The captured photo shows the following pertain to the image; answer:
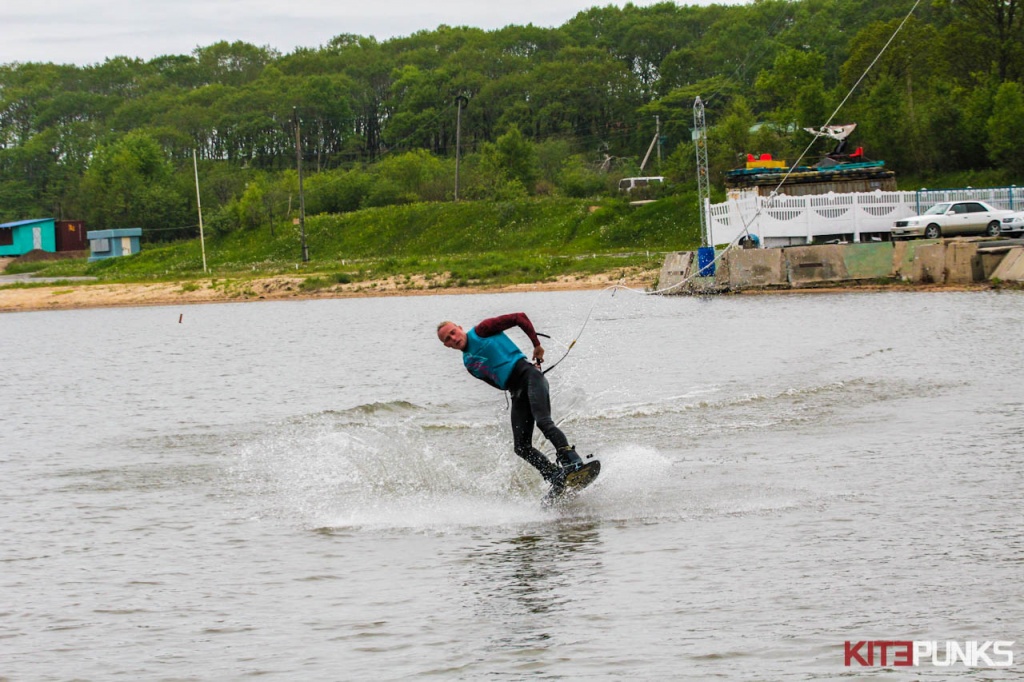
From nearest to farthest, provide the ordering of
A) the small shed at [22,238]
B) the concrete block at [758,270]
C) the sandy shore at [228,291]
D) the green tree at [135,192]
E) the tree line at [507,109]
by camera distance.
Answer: the concrete block at [758,270] → the sandy shore at [228,291] → the tree line at [507,109] → the small shed at [22,238] → the green tree at [135,192]

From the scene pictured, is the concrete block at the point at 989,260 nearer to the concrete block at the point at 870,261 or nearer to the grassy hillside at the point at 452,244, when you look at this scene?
the concrete block at the point at 870,261

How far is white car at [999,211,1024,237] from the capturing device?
3953 centimetres

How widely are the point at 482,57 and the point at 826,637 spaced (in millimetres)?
136217

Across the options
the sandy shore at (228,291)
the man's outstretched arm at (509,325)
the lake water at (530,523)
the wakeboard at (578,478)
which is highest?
the man's outstretched arm at (509,325)

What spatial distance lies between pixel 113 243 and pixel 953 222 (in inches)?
2657

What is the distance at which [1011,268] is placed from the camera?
3375cm

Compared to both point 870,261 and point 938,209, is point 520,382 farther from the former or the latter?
point 938,209

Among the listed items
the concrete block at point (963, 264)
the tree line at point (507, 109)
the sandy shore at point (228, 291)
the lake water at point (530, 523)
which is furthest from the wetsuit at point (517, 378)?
the tree line at point (507, 109)

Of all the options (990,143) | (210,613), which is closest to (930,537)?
(210,613)

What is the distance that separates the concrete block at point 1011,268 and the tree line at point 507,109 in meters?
17.4

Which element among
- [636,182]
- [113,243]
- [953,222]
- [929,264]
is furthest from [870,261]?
[113,243]

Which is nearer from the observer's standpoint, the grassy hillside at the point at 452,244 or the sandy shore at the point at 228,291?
the sandy shore at the point at 228,291

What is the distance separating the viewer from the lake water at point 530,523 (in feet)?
24.7

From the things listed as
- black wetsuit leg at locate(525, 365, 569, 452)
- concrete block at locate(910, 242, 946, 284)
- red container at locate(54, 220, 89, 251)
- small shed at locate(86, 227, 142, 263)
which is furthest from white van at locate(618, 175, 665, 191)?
black wetsuit leg at locate(525, 365, 569, 452)
